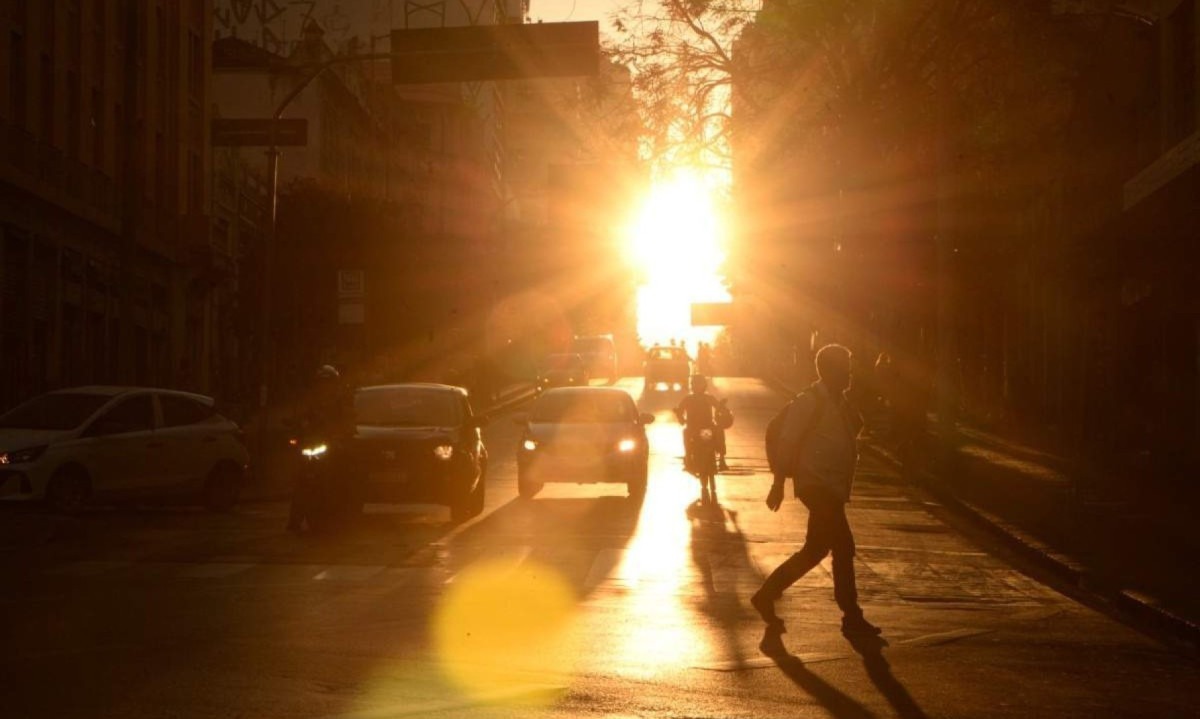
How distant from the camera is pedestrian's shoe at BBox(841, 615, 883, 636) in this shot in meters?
12.2

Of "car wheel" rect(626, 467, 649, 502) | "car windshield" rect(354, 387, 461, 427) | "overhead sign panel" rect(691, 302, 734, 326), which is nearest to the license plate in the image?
"car windshield" rect(354, 387, 461, 427)

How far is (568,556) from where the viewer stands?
700 inches

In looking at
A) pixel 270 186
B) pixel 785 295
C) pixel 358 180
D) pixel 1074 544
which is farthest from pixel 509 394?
pixel 1074 544

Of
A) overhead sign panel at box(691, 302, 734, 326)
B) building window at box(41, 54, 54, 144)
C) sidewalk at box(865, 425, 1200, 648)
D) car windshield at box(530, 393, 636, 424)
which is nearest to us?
sidewalk at box(865, 425, 1200, 648)

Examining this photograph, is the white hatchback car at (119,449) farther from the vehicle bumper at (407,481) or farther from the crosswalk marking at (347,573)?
the crosswalk marking at (347,573)

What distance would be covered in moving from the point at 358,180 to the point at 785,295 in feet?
109

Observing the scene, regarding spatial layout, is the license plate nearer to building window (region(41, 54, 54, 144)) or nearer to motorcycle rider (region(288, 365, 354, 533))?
motorcycle rider (region(288, 365, 354, 533))

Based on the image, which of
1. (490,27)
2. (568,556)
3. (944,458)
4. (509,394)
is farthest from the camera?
(509,394)

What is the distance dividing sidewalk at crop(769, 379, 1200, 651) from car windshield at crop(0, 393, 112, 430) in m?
10.8

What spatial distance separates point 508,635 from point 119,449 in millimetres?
12626

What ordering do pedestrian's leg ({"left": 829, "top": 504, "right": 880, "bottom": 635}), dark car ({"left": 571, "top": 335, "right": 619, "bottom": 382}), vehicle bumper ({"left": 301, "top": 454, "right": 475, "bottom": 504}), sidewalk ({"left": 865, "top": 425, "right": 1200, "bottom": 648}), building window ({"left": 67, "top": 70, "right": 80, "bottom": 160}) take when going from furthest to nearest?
1. dark car ({"left": 571, "top": 335, "right": 619, "bottom": 382})
2. building window ({"left": 67, "top": 70, "right": 80, "bottom": 160})
3. vehicle bumper ({"left": 301, "top": 454, "right": 475, "bottom": 504})
4. sidewalk ({"left": 865, "top": 425, "right": 1200, "bottom": 648})
5. pedestrian's leg ({"left": 829, "top": 504, "right": 880, "bottom": 635})

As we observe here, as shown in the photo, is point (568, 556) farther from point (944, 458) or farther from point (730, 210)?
point (730, 210)

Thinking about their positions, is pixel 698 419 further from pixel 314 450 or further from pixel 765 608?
pixel 765 608

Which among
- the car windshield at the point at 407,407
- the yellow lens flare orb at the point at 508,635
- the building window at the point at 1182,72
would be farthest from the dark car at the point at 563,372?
the yellow lens flare orb at the point at 508,635
